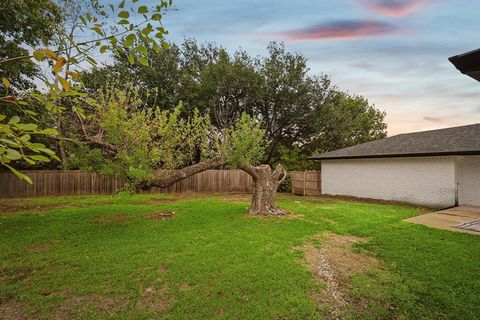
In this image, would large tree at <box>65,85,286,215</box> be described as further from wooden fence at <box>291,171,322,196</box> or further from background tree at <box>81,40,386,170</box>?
background tree at <box>81,40,386,170</box>

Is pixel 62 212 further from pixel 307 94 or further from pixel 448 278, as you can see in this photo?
pixel 307 94

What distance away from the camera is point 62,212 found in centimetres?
1063

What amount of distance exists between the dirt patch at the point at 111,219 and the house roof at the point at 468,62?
9.45 meters

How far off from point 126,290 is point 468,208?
43.6 feet

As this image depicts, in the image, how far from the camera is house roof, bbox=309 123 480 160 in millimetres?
11648

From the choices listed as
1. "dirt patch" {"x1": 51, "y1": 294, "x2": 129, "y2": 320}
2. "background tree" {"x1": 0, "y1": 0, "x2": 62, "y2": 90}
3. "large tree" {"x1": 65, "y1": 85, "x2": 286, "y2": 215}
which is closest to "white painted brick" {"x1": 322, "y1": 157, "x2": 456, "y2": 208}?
"large tree" {"x1": 65, "y1": 85, "x2": 286, "y2": 215}

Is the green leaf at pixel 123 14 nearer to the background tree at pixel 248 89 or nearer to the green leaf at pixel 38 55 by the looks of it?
the green leaf at pixel 38 55

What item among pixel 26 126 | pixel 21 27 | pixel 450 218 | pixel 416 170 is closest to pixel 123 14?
pixel 26 126

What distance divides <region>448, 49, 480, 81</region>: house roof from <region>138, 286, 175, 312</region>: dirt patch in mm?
4128

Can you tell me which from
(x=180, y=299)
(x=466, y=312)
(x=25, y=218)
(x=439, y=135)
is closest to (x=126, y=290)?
(x=180, y=299)

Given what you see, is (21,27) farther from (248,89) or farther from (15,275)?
(248,89)

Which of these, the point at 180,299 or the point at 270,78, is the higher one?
the point at 270,78

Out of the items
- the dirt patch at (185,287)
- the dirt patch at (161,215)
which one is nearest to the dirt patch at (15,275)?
the dirt patch at (185,287)

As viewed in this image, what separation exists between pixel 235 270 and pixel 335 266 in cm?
200
